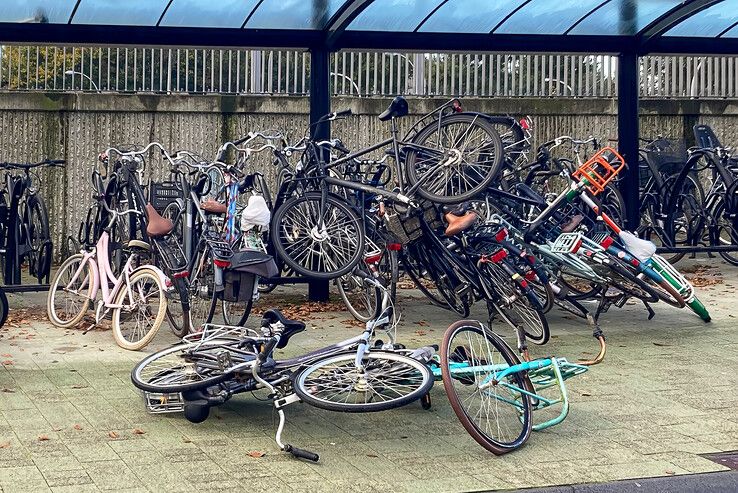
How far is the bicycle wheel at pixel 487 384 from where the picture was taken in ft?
18.2

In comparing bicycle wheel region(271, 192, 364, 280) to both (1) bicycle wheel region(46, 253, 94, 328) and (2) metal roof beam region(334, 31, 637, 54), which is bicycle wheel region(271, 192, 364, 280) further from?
(2) metal roof beam region(334, 31, 637, 54)

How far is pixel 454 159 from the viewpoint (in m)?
8.57

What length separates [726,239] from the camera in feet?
46.6

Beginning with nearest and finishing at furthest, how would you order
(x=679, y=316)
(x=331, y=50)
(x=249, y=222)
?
1. (x=249, y=222)
2. (x=679, y=316)
3. (x=331, y=50)

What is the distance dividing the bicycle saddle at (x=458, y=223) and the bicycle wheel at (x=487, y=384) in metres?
2.34

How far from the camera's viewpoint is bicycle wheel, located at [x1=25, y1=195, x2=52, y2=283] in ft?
34.7

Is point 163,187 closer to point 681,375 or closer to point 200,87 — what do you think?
point 200,87

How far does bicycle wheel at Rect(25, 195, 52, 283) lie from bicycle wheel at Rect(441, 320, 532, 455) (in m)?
5.58

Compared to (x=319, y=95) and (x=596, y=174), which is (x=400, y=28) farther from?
(x=596, y=174)

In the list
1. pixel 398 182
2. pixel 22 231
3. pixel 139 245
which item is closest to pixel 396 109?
pixel 398 182

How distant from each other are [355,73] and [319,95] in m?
3.54

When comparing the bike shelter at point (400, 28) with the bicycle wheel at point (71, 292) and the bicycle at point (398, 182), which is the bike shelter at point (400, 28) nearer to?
the bicycle wheel at point (71, 292)

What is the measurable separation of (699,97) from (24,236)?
30.9 feet

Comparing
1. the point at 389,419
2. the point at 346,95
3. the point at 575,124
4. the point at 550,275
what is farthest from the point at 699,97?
the point at 389,419
